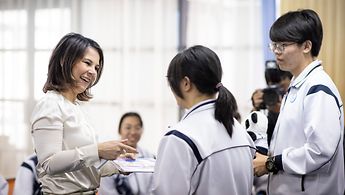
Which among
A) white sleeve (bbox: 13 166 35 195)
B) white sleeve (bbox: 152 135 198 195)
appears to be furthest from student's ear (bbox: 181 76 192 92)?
white sleeve (bbox: 13 166 35 195)

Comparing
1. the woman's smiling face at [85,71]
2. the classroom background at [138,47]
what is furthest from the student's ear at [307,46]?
the classroom background at [138,47]

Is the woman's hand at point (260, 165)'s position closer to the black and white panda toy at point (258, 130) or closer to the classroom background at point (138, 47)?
the black and white panda toy at point (258, 130)

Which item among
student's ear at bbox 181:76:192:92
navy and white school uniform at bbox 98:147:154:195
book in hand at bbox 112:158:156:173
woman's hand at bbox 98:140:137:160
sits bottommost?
navy and white school uniform at bbox 98:147:154:195

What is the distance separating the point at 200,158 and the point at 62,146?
1.62 ft

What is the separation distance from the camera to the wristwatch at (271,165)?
159 cm

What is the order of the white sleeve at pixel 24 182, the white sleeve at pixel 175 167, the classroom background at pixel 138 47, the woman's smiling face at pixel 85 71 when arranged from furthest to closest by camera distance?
the classroom background at pixel 138 47
the white sleeve at pixel 24 182
the woman's smiling face at pixel 85 71
the white sleeve at pixel 175 167

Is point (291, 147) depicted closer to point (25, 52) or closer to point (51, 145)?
point (51, 145)

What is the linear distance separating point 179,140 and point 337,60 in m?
2.49

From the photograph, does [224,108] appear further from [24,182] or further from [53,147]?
[24,182]

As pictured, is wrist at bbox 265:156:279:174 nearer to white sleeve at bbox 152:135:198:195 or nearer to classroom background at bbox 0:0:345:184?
white sleeve at bbox 152:135:198:195

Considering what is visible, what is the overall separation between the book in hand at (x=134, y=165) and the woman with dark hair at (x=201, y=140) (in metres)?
0.24

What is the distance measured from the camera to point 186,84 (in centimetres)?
134

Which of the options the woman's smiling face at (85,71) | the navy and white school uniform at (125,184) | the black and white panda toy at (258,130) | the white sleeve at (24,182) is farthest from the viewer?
the navy and white school uniform at (125,184)

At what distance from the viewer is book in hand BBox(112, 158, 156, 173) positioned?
1.53 metres
